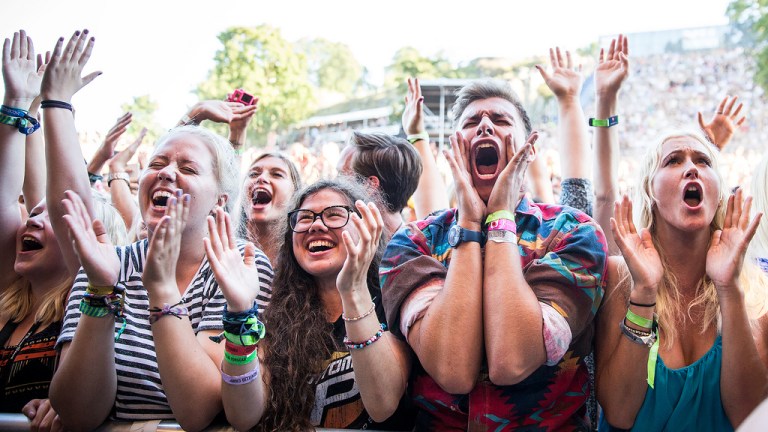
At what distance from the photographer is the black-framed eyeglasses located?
81.6 inches

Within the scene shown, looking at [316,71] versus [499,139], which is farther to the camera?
[316,71]

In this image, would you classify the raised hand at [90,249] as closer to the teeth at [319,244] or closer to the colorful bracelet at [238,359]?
the colorful bracelet at [238,359]

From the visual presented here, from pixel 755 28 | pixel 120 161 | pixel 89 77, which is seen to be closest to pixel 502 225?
pixel 89 77

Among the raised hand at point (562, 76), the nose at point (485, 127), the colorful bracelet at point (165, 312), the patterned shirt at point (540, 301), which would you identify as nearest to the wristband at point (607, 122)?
the raised hand at point (562, 76)

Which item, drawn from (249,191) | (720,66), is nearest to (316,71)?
(720,66)

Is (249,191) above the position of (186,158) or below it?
below

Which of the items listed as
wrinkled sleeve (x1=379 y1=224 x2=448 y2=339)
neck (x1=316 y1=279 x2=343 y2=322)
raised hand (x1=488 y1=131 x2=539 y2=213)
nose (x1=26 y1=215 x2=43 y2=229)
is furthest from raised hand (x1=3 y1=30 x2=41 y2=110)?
raised hand (x1=488 y1=131 x2=539 y2=213)

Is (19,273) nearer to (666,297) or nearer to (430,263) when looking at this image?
(430,263)

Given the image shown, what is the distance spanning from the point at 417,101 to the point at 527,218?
52.5 inches

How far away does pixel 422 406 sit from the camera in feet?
5.72

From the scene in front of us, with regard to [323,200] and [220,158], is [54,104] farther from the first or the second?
[323,200]

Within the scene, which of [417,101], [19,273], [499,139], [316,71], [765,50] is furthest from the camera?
[316,71]

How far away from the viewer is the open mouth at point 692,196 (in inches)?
74.8

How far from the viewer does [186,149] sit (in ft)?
7.09
